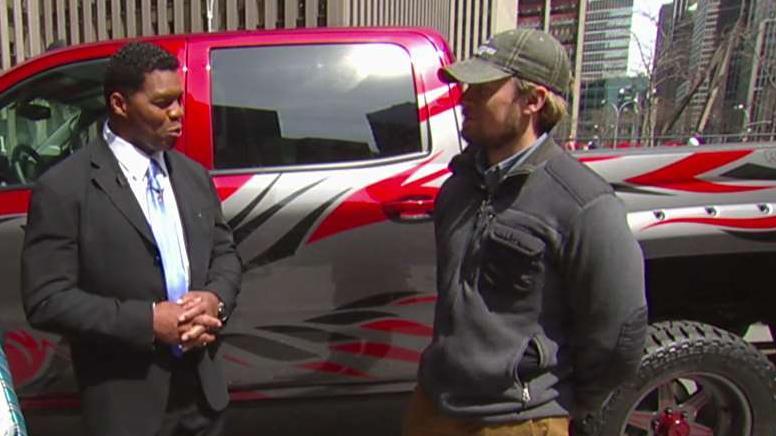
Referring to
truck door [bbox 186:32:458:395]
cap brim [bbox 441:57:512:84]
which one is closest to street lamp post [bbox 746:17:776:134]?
truck door [bbox 186:32:458:395]

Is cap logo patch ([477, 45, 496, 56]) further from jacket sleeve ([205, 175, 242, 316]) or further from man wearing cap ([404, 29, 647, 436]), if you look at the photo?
jacket sleeve ([205, 175, 242, 316])

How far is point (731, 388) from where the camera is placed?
2.59 m

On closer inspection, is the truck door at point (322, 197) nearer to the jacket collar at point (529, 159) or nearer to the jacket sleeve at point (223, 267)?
the jacket sleeve at point (223, 267)

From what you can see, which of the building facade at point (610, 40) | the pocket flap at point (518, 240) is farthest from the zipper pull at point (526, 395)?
the building facade at point (610, 40)

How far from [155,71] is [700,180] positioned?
2.14 m

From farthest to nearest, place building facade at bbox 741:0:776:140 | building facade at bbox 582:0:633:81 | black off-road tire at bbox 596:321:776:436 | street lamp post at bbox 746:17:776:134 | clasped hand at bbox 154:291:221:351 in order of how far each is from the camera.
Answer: building facade at bbox 582:0:633:81 → street lamp post at bbox 746:17:776:134 → building facade at bbox 741:0:776:140 → black off-road tire at bbox 596:321:776:436 → clasped hand at bbox 154:291:221:351

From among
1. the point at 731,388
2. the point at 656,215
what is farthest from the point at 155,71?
the point at 731,388

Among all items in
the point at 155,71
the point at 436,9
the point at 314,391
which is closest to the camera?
the point at 155,71

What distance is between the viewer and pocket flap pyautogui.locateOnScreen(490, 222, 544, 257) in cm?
150

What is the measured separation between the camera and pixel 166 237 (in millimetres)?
1781

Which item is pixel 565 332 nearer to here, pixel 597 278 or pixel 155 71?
pixel 597 278

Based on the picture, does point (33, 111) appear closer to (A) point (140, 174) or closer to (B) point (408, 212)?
(A) point (140, 174)

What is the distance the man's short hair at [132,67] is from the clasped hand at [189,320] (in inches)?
24.3

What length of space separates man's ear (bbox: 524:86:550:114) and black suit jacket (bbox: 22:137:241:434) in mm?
1045
